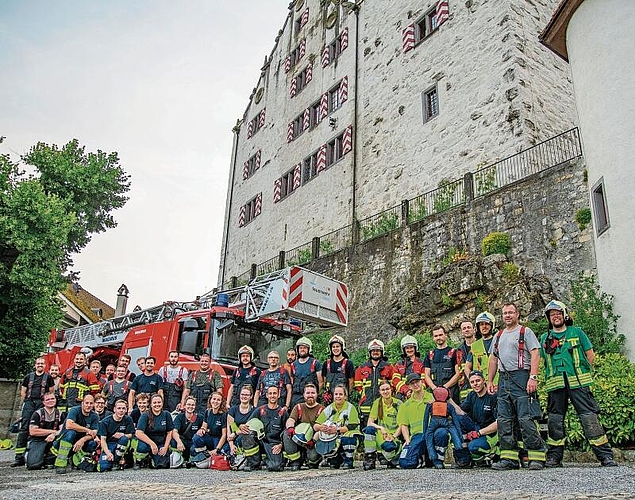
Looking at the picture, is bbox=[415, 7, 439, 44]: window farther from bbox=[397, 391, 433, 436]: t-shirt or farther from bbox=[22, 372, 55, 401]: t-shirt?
bbox=[22, 372, 55, 401]: t-shirt

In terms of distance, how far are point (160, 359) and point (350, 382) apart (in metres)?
5.28

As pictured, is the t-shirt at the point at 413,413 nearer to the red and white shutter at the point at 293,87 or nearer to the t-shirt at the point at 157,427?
the t-shirt at the point at 157,427

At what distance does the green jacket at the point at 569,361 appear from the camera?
20.8 ft

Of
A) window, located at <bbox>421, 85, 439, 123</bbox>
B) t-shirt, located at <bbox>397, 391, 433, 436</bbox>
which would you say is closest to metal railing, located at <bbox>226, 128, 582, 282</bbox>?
window, located at <bbox>421, 85, 439, 123</bbox>

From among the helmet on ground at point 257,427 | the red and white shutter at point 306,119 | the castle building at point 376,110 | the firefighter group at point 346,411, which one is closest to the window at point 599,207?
the firefighter group at point 346,411

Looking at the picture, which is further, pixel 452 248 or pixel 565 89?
pixel 565 89

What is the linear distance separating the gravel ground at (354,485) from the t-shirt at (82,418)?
70.4 inches

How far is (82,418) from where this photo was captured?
28.7 ft

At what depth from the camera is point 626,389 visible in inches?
287

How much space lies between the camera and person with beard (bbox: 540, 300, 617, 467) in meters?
6.14

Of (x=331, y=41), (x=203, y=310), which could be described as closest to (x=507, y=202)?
(x=203, y=310)

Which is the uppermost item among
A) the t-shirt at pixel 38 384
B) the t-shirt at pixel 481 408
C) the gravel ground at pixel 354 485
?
the t-shirt at pixel 38 384

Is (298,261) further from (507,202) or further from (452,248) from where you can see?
(507,202)

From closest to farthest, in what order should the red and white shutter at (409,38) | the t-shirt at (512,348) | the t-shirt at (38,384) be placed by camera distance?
the t-shirt at (512,348) < the t-shirt at (38,384) < the red and white shutter at (409,38)
